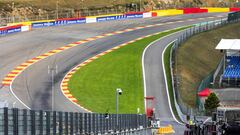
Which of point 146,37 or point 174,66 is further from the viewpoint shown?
point 146,37

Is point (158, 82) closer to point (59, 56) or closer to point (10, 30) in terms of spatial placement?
point (59, 56)

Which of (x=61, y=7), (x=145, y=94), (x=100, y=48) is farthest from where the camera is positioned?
(x=61, y=7)

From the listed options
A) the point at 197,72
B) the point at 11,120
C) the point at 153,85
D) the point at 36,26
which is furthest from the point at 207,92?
the point at 11,120

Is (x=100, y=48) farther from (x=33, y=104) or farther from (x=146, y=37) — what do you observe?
(x=33, y=104)

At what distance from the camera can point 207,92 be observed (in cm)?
Answer: 8050

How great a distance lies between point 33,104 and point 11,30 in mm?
40238

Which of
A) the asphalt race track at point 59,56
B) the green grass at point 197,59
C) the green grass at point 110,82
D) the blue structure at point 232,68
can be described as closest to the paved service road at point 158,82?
the asphalt race track at point 59,56

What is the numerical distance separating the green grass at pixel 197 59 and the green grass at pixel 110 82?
5.56 metres

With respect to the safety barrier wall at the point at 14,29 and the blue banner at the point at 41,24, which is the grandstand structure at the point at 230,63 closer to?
the safety barrier wall at the point at 14,29

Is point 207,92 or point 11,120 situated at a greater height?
point 11,120

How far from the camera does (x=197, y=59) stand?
99.0 m

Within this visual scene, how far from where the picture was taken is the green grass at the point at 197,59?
280 ft

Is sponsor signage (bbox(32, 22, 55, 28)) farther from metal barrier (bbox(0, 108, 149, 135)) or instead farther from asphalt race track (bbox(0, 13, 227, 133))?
metal barrier (bbox(0, 108, 149, 135))

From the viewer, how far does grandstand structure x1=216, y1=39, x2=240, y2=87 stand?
291 ft
